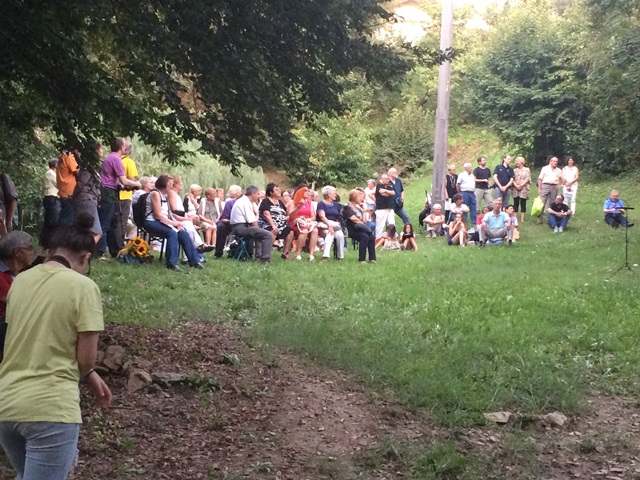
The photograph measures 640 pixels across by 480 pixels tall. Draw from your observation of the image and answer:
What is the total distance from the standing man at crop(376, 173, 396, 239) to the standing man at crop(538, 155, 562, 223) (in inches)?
197

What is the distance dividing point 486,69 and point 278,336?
85.2 ft

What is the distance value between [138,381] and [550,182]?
16582 millimetres

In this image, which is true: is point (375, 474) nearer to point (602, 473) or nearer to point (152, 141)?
point (602, 473)

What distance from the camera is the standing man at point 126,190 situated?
11642 millimetres

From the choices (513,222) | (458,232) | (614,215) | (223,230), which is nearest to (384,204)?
(458,232)

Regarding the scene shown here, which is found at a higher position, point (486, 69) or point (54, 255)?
point (486, 69)

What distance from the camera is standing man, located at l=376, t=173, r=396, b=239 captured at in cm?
1789

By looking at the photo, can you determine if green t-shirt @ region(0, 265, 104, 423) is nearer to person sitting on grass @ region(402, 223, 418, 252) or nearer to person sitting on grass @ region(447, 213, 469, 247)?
person sitting on grass @ region(402, 223, 418, 252)

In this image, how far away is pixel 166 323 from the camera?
320 inches

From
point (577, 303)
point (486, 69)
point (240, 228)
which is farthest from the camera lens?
point (486, 69)

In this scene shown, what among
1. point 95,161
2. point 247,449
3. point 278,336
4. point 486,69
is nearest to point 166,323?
point 278,336

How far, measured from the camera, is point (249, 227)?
13617 mm

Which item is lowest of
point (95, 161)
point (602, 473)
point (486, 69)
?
point (602, 473)

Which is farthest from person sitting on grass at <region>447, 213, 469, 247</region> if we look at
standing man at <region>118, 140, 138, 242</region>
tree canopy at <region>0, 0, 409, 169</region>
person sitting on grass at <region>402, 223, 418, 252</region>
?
tree canopy at <region>0, 0, 409, 169</region>
